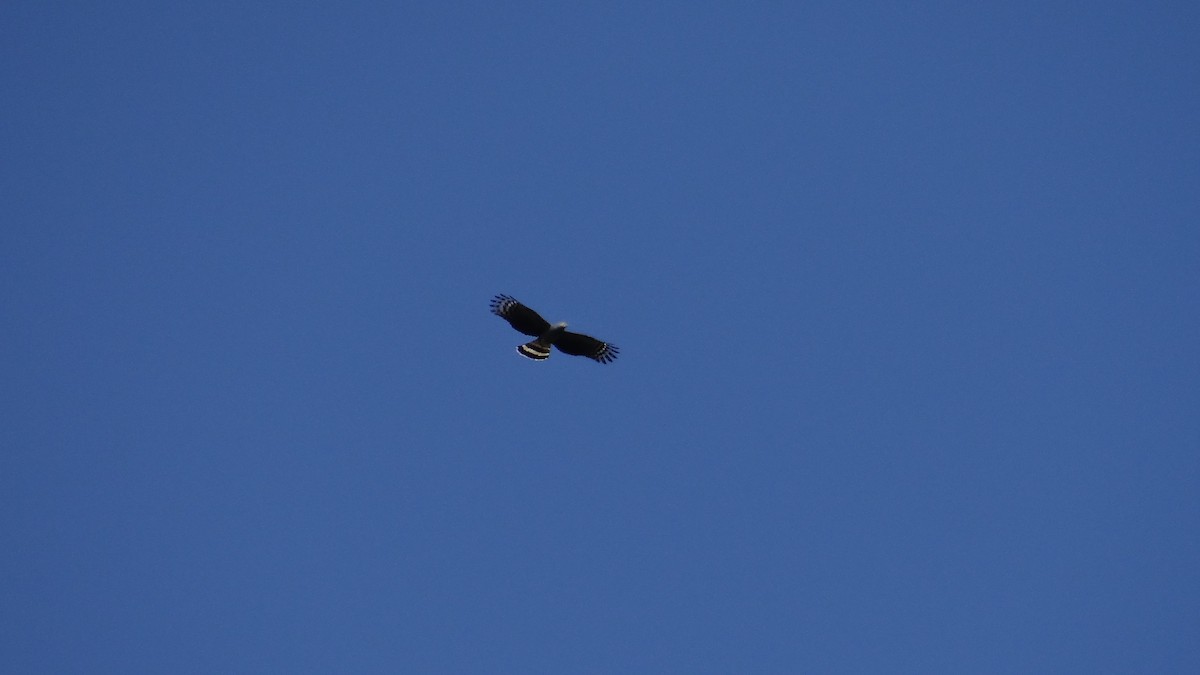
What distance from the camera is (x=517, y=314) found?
77.8 ft

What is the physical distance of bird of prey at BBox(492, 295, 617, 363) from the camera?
2375cm

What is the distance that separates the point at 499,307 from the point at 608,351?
247 cm

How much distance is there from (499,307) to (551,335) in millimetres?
1132

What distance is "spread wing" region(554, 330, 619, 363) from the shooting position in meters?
24.3

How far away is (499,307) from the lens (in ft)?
78.2

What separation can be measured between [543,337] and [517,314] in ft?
2.49

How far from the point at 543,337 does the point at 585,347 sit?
0.96 metres

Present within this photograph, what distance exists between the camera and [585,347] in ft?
80.8

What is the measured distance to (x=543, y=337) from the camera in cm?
2412

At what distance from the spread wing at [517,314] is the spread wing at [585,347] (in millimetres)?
558

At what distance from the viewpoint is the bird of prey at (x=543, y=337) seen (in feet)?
Result: 77.9

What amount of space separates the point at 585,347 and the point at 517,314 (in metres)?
1.69

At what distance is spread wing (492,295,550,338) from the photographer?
A: 23.7 m

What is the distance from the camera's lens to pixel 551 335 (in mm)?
24031
